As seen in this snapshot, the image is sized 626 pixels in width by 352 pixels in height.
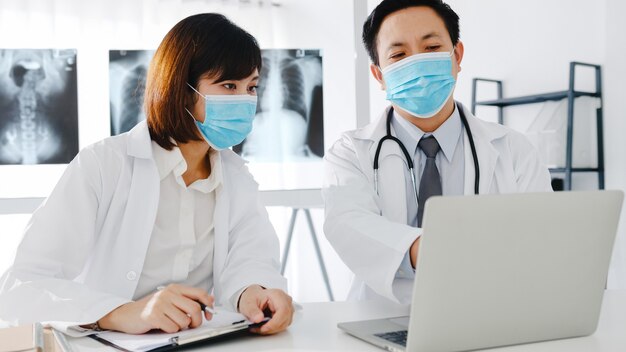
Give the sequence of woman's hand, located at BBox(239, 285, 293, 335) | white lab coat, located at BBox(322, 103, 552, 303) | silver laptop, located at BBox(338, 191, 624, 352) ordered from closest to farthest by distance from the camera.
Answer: silver laptop, located at BBox(338, 191, 624, 352) → woman's hand, located at BBox(239, 285, 293, 335) → white lab coat, located at BBox(322, 103, 552, 303)

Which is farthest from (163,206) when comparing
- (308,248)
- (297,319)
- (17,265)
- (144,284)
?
(308,248)

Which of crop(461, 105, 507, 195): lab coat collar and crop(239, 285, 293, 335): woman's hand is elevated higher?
crop(461, 105, 507, 195): lab coat collar

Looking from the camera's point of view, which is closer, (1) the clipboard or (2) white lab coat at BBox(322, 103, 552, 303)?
(1) the clipboard

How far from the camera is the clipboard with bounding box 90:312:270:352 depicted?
962 mm

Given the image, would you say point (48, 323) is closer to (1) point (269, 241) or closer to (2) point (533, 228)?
(1) point (269, 241)

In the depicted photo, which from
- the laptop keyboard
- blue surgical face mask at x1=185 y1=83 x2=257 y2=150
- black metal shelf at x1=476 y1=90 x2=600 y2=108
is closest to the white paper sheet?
the laptop keyboard

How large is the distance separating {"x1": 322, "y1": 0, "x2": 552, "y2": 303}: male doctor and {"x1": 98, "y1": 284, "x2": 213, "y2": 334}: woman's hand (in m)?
0.50

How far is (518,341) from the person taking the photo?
0.94 meters

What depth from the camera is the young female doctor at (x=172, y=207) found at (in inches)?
48.6

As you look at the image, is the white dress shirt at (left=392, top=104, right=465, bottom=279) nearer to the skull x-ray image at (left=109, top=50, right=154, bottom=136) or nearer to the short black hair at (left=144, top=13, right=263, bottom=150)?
the short black hair at (left=144, top=13, right=263, bottom=150)

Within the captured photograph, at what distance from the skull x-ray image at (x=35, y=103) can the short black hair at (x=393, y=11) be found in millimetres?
1491

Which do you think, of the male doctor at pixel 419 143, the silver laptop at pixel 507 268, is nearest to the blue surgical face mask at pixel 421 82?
the male doctor at pixel 419 143

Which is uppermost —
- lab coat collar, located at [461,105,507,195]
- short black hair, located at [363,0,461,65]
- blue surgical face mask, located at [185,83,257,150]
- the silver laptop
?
short black hair, located at [363,0,461,65]

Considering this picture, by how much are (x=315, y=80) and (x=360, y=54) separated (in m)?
0.25
